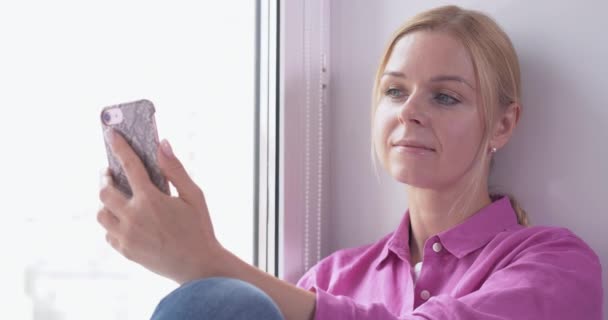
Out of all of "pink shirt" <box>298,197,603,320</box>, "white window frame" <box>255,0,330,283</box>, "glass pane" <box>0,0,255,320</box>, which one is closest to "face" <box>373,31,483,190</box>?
"pink shirt" <box>298,197,603,320</box>

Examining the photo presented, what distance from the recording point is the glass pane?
0.76m

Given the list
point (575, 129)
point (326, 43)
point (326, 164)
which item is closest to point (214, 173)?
point (326, 164)

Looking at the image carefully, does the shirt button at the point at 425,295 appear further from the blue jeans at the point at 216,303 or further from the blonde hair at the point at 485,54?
the blue jeans at the point at 216,303

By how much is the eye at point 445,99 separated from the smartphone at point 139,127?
51cm

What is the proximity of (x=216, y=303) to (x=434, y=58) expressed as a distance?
58 centimetres

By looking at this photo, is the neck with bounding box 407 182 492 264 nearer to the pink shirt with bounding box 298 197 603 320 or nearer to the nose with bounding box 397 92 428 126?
the pink shirt with bounding box 298 197 603 320

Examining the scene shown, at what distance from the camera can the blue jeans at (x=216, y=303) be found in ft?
2.17

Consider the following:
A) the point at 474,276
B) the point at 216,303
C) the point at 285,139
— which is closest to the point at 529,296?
the point at 474,276

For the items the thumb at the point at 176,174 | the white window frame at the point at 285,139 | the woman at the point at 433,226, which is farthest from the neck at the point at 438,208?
the thumb at the point at 176,174

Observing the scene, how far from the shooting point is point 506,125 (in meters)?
1.10

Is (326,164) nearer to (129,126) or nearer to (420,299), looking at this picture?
(420,299)

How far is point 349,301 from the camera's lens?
0.80 meters

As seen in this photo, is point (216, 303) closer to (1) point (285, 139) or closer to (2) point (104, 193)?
(2) point (104, 193)

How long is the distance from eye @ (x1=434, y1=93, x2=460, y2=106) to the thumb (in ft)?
1.54
